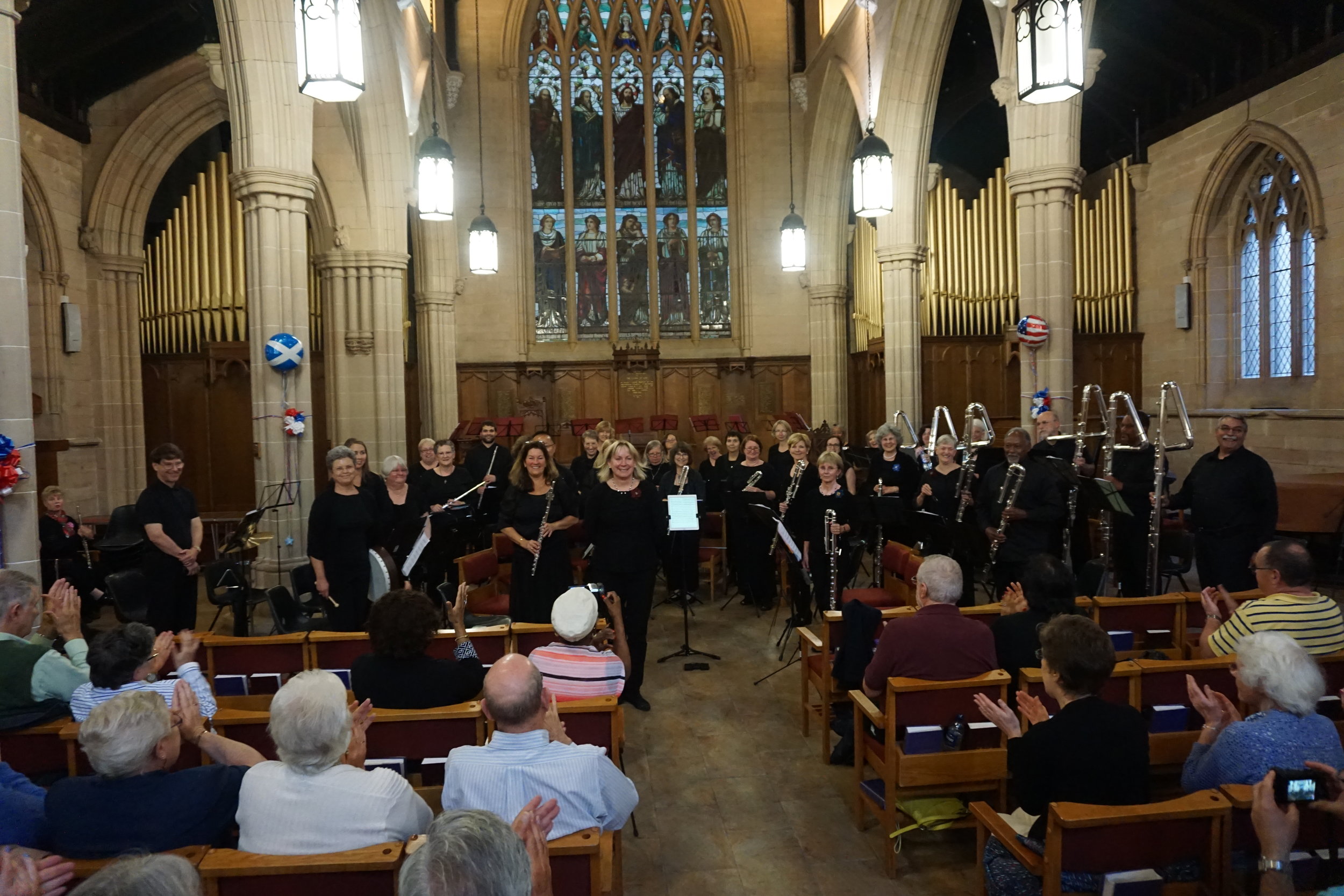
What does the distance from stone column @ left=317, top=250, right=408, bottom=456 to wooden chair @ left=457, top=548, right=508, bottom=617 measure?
575 cm

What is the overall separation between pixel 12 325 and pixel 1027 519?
548cm

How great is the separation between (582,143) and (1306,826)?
55.1 ft

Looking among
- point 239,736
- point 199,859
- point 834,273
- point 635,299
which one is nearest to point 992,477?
point 239,736

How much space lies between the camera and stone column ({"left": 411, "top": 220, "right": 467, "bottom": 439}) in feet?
50.0

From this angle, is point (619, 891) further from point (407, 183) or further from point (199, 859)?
point (407, 183)

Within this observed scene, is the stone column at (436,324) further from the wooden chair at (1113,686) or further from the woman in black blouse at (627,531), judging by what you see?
the wooden chair at (1113,686)

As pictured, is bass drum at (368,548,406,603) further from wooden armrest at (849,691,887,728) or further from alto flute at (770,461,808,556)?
wooden armrest at (849,691,887,728)

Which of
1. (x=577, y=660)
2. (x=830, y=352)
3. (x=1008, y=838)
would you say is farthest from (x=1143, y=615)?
(x=830, y=352)

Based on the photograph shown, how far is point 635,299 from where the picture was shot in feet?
58.4

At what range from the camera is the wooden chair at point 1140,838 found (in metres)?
2.36

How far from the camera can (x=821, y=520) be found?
21.6 ft

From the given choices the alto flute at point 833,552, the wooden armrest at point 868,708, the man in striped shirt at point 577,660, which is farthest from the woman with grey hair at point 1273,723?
the alto flute at point 833,552

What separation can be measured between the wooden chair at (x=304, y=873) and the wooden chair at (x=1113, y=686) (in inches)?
90.1

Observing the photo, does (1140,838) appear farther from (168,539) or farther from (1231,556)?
(168,539)
